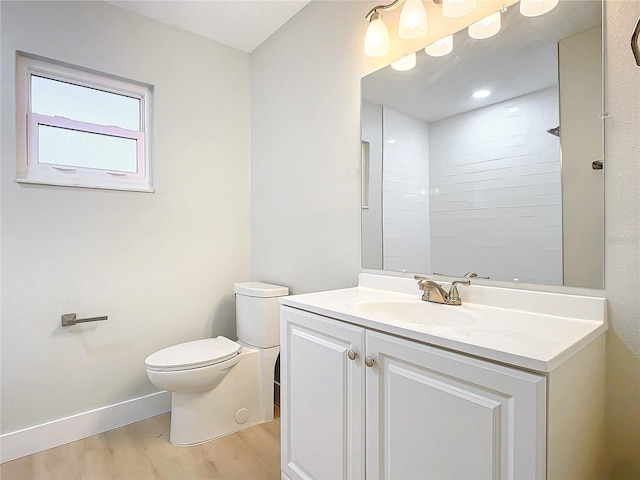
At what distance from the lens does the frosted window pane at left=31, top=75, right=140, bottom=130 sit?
187 cm

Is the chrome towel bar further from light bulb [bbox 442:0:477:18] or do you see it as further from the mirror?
light bulb [bbox 442:0:477:18]

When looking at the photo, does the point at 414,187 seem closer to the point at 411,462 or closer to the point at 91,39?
the point at 411,462

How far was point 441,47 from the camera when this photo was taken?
4.60ft

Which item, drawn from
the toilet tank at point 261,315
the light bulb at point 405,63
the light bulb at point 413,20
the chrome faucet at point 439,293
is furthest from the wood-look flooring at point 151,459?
the light bulb at point 413,20

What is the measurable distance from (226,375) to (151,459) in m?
0.49

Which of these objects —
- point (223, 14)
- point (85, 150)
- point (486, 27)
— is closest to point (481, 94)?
point (486, 27)

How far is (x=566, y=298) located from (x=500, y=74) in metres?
0.80

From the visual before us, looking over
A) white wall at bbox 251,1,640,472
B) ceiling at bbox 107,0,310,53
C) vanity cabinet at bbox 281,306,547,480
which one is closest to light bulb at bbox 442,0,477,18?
white wall at bbox 251,1,640,472

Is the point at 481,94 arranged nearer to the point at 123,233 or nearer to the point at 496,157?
the point at 496,157

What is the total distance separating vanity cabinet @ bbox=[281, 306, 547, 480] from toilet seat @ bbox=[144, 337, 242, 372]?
0.58 metres

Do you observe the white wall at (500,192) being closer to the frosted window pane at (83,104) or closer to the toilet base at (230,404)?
the toilet base at (230,404)

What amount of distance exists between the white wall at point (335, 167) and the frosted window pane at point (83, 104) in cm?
81

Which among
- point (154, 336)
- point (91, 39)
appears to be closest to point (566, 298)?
point (154, 336)

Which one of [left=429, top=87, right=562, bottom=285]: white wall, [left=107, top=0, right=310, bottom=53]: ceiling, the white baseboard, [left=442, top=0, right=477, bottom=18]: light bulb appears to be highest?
[left=107, top=0, right=310, bottom=53]: ceiling
